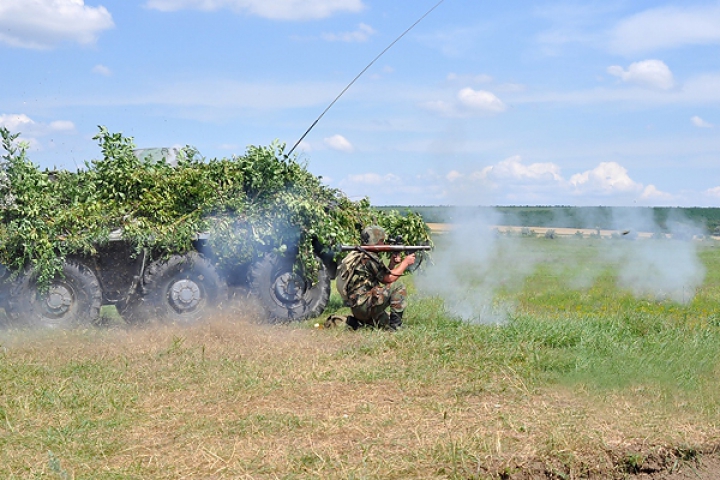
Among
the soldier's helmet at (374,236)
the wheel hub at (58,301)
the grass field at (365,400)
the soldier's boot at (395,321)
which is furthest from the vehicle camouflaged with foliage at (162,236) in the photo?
the soldier's boot at (395,321)

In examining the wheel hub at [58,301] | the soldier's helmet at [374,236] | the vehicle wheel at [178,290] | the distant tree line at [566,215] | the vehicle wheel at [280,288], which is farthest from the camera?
the distant tree line at [566,215]

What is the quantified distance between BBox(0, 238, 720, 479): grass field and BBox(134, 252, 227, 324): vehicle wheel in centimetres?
36

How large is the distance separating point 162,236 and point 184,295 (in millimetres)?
795

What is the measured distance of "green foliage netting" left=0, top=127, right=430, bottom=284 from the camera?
9555 mm

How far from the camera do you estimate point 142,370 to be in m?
7.37

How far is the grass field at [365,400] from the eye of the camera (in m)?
5.12

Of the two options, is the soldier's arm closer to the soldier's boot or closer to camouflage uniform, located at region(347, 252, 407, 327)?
camouflage uniform, located at region(347, 252, 407, 327)

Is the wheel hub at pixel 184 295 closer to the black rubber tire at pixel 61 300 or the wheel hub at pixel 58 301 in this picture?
the black rubber tire at pixel 61 300

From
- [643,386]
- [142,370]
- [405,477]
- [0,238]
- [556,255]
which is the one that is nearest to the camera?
[405,477]

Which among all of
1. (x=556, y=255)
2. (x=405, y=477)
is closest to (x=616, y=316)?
(x=405, y=477)

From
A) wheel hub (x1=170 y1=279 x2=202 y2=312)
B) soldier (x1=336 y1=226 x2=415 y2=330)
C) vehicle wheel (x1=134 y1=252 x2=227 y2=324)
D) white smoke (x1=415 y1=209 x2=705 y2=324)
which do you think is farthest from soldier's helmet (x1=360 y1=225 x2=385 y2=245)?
wheel hub (x1=170 y1=279 x2=202 y2=312)

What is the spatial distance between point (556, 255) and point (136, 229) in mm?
17126

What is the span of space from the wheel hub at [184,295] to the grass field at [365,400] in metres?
0.44

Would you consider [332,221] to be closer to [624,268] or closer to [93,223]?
[93,223]
